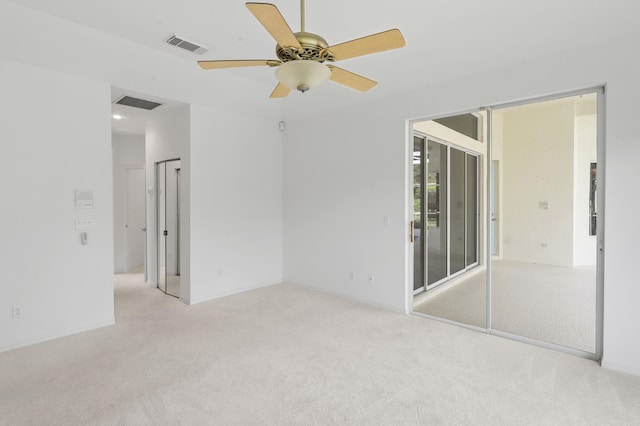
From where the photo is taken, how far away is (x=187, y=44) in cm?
348

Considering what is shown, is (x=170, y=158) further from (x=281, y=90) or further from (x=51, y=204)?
(x=281, y=90)

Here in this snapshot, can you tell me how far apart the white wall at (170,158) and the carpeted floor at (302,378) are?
1072mm

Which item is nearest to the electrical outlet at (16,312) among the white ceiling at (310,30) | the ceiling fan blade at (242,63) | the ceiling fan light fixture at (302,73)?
the white ceiling at (310,30)

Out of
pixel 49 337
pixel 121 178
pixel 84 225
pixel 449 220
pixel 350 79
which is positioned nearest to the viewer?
pixel 350 79

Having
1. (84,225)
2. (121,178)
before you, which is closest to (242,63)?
(84,225)

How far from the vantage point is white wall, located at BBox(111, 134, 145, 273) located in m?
6.95

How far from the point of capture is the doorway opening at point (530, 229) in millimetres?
3398

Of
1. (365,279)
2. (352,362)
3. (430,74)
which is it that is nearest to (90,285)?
(352,362)

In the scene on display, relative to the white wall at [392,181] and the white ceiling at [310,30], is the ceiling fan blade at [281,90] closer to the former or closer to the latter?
the white ceiling at [310,30]

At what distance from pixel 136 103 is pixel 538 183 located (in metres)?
5.72

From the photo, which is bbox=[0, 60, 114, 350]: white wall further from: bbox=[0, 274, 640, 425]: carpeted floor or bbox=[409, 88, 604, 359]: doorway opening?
bbox=[409, 88, 604, 359]: doorway opening

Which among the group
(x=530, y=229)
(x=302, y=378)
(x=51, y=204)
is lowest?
(x=302, y=378)

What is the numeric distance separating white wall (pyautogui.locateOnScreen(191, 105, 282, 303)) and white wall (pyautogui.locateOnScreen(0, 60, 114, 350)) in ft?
3.75

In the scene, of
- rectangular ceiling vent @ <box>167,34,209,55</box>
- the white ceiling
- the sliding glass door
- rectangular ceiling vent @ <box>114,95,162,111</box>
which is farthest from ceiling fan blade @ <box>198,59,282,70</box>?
the sliding glass door
